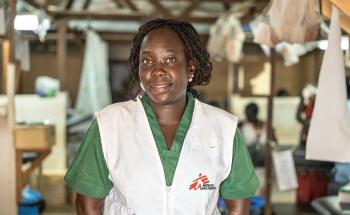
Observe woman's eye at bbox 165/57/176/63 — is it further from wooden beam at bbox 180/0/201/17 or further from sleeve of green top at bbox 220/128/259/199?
wooden beam at bbox 180/0/201/17

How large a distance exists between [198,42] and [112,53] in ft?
27.1

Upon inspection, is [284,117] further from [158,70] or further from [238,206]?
[158,70]

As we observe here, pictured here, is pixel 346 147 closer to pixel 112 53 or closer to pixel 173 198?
pixel 173 198

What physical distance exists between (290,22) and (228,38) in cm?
271

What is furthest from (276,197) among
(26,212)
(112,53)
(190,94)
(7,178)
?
(112,53)

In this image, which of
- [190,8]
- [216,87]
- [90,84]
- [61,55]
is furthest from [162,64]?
[216,87]

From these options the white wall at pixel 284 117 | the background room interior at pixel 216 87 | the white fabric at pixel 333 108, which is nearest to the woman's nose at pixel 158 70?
the background room interior at pixel 216 87

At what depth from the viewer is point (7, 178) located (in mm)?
3201

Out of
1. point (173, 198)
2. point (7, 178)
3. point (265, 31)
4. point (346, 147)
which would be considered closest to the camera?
point (173, 198)

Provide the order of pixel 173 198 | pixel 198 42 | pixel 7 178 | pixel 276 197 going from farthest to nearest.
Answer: pixel 276 197 → pixel 7 178 → pixel 198 42 → pixel 173 198

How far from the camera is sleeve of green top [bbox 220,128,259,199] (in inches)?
55.6

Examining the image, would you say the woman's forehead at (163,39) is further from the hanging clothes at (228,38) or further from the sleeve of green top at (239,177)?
the hanging clothes at (228,38)

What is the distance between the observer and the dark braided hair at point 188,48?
142cm

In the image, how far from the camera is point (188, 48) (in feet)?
4.68
